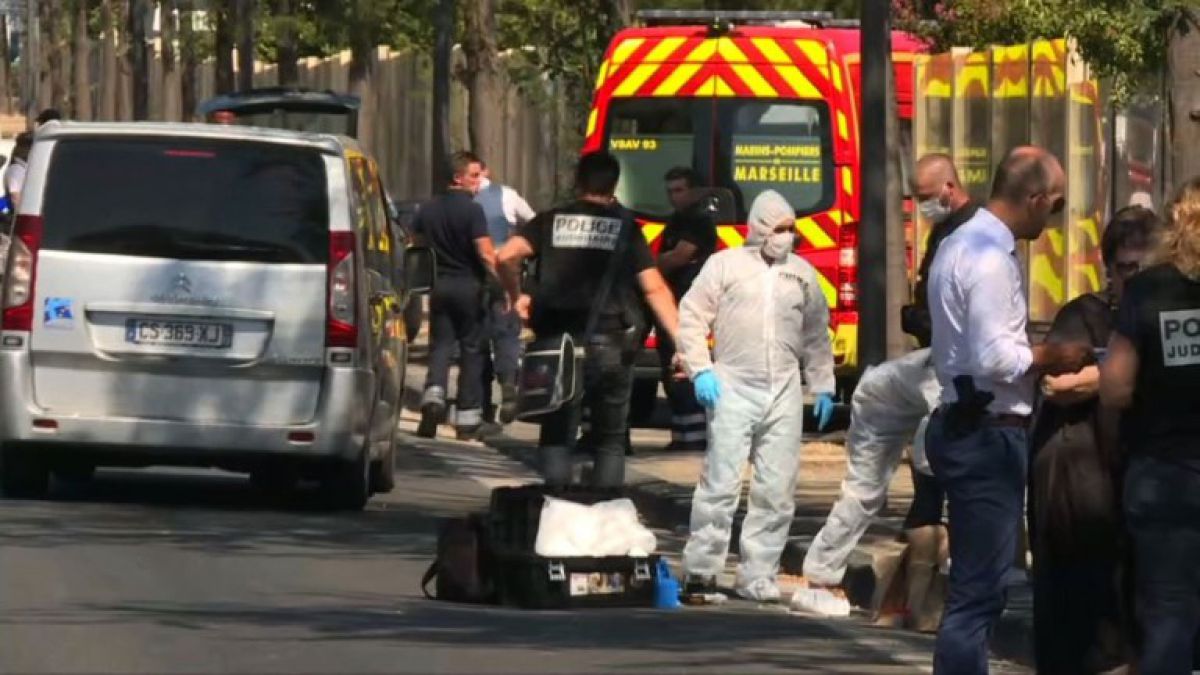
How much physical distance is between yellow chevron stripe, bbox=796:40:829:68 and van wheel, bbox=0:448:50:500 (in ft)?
25.3

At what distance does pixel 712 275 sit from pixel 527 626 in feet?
6.45

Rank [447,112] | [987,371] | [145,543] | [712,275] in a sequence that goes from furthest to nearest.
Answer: [447,112], [145,543], [712,275], [987,371]

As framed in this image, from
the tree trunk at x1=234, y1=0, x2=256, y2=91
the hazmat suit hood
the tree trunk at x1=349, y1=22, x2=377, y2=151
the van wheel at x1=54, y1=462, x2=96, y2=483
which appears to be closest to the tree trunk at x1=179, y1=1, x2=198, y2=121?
the tree trunk at x1=349, y1=22, x2=377, y2=151

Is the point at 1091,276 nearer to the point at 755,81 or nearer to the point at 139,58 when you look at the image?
the point at 755,81

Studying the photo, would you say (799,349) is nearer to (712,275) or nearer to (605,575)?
(712,275)

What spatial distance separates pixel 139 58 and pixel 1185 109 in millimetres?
47804

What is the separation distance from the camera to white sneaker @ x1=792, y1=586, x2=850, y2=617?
12.4 m

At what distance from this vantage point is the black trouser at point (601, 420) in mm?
13398

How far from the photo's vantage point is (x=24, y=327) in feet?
49.8

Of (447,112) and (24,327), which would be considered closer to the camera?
(24,327)

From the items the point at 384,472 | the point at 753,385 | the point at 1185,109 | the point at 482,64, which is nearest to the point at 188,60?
the point at 482,64

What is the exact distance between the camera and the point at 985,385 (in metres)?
9.20

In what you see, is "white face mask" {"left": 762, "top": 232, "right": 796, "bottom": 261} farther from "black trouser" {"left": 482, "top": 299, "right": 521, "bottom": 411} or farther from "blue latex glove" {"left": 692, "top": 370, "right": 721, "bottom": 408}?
"black trouser" {"left": 482, "top": 299, "right": 521, "bottom": 411}

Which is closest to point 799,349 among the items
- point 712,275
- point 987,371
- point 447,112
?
point 712,275
